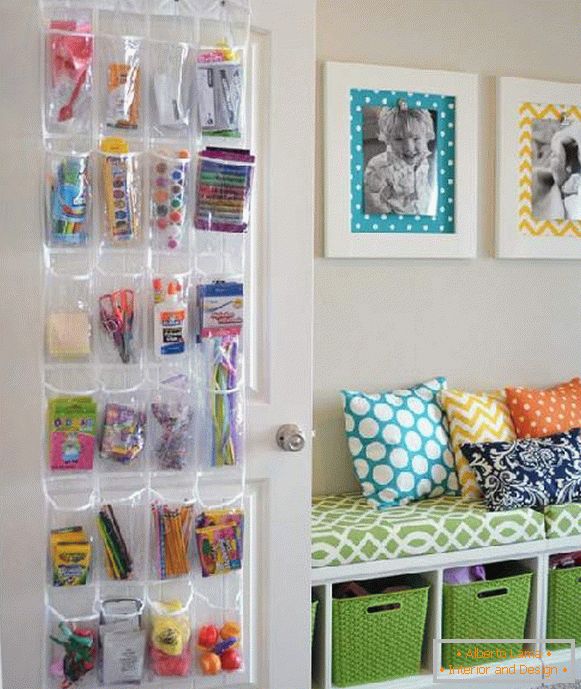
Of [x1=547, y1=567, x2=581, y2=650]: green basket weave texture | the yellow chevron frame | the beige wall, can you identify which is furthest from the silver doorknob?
the yellow chevron frame

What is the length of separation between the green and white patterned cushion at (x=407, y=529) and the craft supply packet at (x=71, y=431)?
0.79 m

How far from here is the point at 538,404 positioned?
10.3 feet

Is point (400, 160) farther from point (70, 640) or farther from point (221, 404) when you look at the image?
point (70, 640)

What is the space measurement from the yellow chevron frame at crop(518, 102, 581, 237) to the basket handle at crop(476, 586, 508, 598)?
4.09ft

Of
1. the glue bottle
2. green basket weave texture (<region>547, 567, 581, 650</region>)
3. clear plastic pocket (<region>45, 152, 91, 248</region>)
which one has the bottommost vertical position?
green basket weave texture (<region>547, 567, 581, 650</region>)

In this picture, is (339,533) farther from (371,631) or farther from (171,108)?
(171,108)

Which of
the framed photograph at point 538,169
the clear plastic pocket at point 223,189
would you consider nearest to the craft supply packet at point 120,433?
the clear plastic pocket at point 223,189

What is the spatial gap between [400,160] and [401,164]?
1 centimetres

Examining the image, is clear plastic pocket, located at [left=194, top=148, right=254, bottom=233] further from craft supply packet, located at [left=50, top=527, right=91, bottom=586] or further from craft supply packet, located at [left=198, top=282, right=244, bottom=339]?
craft supply packet, located at [left=50, top=527, right=91, bottom=586]

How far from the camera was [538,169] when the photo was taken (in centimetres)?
324

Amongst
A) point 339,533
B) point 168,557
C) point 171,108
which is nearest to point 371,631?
point 339,533

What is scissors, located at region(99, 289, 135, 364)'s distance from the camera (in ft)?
6.65

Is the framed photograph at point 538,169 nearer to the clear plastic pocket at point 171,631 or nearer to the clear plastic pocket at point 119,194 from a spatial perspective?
the clear plastic pocket at point 119,194

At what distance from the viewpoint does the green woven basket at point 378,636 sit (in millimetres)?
2594
